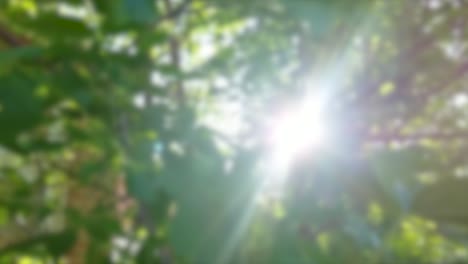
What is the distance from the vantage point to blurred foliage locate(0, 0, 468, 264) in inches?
17.8

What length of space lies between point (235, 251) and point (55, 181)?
1.19 metres

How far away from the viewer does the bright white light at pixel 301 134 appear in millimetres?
708

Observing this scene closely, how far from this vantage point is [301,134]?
767mm

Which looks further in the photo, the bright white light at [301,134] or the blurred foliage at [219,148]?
the bright white light at [301,134]

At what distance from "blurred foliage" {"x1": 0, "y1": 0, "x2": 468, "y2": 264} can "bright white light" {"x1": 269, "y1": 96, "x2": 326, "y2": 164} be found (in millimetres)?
19

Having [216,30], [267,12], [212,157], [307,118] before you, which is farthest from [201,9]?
[212,157]

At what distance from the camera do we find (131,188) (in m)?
0.63

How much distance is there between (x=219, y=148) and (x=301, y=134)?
141mm

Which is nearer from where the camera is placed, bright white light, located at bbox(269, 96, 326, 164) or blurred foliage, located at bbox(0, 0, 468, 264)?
blurred foliage, located at bbox(0, 0, 468, 264)

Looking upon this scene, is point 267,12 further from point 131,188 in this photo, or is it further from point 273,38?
point 131,188

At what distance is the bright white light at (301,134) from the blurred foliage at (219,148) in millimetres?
19

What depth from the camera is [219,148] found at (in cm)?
Result: 74

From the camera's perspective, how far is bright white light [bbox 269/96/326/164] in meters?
0.71

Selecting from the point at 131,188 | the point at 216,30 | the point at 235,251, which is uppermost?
the point at 216,30
